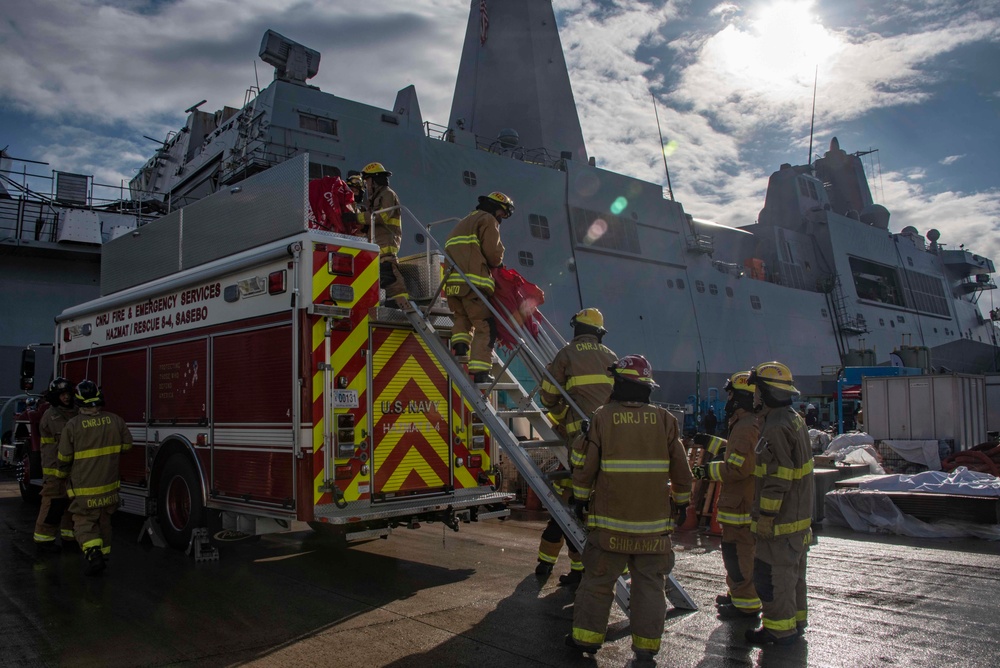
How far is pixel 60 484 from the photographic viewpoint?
6.86m

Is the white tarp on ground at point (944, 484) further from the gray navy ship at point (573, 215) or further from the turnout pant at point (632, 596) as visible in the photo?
the gray navy ship at point (573, 215)

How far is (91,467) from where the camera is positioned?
6312 mm

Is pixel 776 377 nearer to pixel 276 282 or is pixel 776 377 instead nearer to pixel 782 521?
pixel 782 521

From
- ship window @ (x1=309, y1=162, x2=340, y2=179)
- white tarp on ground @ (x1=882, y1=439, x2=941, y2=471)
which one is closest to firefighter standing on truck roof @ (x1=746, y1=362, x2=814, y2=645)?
white tarp on ground @ (x1=882, y1=439, x2=941, y2=471)

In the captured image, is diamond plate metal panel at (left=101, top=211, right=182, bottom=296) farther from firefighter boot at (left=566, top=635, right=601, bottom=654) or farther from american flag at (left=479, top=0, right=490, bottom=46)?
american flag at (left=479, top=0, right=490, bottom=46)

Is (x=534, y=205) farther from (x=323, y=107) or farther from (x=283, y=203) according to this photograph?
→ (x=283, y=203)

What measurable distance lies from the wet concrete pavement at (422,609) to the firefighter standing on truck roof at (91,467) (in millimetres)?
383

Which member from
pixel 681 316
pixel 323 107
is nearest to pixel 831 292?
pixel 681 316

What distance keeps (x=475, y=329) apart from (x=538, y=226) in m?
13.1

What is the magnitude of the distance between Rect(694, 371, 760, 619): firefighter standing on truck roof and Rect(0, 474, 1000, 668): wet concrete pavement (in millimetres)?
163

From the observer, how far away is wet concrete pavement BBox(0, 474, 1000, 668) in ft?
13.6

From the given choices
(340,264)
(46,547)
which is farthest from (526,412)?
(46,547)

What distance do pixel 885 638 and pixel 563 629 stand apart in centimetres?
184

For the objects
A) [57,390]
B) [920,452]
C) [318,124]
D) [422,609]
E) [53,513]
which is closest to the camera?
[422,609]
